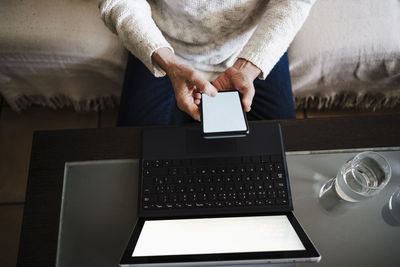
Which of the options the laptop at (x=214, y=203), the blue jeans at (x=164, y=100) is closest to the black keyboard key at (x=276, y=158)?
the laptop at (x=214, y=203)

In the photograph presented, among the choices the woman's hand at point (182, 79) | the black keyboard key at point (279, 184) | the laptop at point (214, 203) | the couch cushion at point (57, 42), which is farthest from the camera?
the couch cushion at point (57, 42)

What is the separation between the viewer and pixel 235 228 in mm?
460

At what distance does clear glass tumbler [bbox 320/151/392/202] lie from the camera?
52 cm

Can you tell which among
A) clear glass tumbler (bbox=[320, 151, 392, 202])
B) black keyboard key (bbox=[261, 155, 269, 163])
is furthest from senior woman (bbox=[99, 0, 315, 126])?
clear glass tumbler (bbox=[320, 151, 392, 202])

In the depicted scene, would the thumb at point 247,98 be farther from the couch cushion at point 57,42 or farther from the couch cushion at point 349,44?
the couch cushion at point 57,42

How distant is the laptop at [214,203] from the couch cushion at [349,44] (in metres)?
0.41

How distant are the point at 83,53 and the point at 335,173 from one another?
2.46 feet

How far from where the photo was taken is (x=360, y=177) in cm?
55

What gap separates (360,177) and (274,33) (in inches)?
13.8

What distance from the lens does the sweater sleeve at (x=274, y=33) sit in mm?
633

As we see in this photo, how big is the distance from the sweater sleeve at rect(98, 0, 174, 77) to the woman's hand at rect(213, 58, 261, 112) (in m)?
0.15

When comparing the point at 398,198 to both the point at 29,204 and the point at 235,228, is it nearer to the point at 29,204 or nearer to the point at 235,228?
the point at 235,228

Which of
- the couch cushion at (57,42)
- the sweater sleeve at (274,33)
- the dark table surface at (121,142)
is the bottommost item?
the dark table surface at (121,142)

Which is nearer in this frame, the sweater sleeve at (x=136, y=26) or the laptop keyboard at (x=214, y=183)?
the laptop keyboard at (x=214, y=183)
